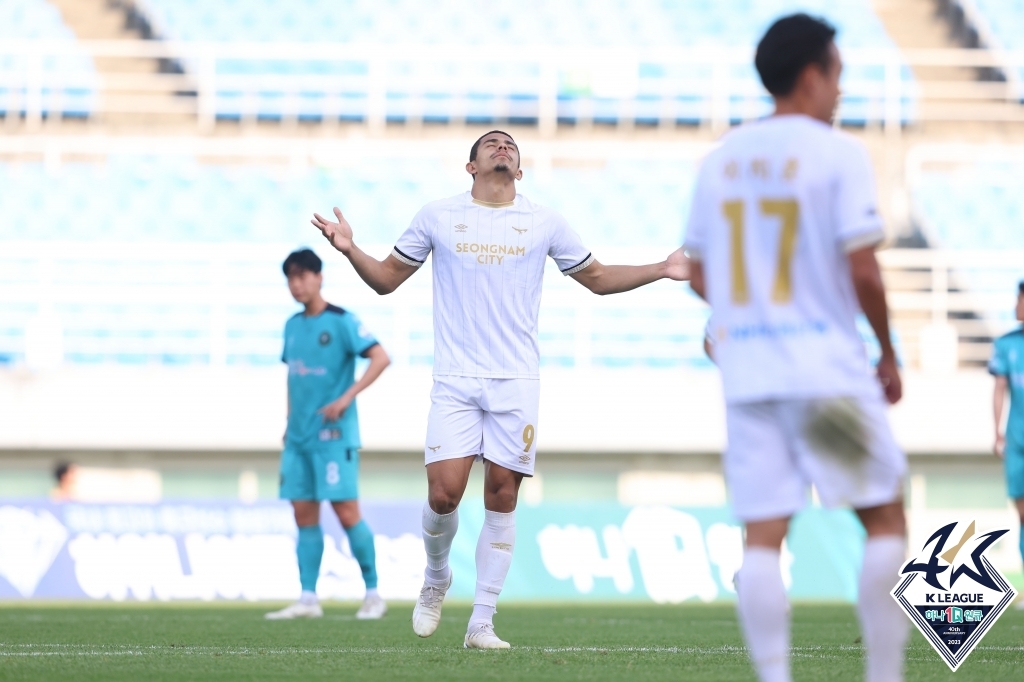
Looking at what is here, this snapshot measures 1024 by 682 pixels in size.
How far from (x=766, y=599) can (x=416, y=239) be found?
9.83ft

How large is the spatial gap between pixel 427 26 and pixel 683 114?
540 cm

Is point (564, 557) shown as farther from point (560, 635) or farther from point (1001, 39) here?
point (1001, 39)

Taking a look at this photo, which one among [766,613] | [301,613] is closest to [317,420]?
[301,613]

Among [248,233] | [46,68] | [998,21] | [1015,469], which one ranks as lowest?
[1015,469]

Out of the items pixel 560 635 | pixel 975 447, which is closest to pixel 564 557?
pixel 975 447

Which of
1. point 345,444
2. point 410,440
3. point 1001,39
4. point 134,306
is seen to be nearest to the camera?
point 345,444

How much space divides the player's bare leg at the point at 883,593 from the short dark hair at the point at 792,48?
102 cm

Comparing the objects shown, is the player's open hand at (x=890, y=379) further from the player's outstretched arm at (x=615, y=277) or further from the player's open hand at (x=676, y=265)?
the player's outstretched arm at (x=615, y=277)

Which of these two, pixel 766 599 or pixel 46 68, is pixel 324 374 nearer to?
pixel 766 599

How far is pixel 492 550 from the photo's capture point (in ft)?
20.0

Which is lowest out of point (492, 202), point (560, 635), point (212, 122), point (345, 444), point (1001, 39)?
point (560, 635)

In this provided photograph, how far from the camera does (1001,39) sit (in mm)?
24062

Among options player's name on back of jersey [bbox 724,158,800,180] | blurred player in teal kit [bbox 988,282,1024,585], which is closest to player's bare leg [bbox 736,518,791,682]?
player's name on back of jersey [bbox 724,158,800,180]

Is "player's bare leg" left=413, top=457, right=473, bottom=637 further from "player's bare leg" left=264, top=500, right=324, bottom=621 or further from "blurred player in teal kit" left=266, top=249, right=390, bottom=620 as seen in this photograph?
"player's bare leg" left=264, top=500, right=324, bottom=621
